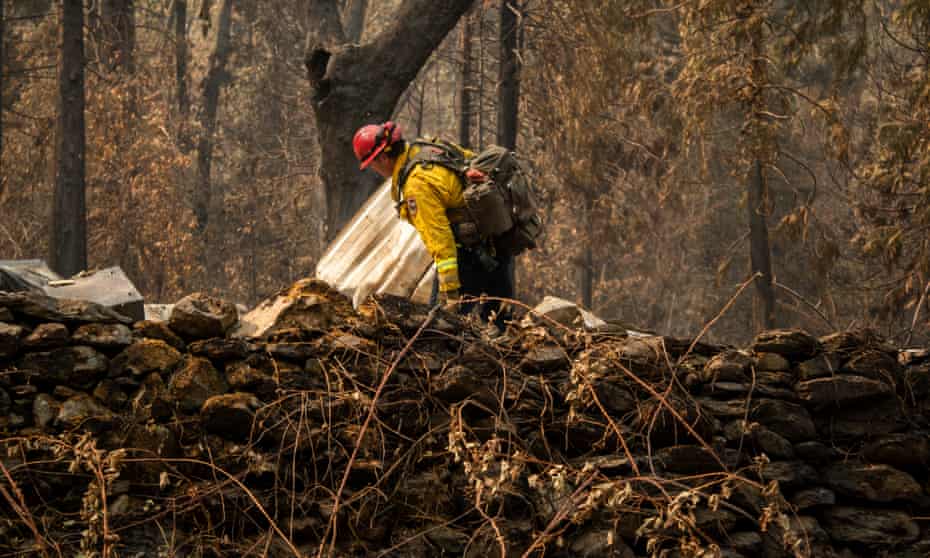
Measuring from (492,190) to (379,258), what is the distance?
4.08 ft

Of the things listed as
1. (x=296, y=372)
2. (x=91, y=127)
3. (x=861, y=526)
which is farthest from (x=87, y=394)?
(x=91, y=127)

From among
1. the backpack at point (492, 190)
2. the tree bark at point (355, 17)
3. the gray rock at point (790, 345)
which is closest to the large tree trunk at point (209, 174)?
the tree bark at point (355, 17)

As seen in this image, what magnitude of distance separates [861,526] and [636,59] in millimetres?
11651

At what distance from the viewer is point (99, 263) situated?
55.1 ft

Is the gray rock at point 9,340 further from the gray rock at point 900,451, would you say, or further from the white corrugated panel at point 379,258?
the gray rock at point 900,451

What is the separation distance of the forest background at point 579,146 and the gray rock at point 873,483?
1917 mm

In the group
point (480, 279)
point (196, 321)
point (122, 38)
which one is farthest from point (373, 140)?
point (122, 38)

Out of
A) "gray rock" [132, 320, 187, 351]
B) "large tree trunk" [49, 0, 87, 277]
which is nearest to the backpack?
"gray rock" [132, 320, 187, 351]

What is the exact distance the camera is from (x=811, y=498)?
543 cm

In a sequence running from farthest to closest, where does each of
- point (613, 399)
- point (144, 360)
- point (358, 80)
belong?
point (358, 80), point (613, 399), point (144, 360)

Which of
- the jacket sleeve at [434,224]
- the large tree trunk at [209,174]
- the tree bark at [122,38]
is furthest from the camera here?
the large tree trunk at [209,174]

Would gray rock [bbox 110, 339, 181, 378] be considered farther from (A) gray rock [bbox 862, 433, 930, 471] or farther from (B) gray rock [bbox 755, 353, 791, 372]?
(A) gray rock [bbox 862, 433, 930, 471]

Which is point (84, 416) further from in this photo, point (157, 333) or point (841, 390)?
point (841, 390)

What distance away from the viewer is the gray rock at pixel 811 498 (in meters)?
5.41
